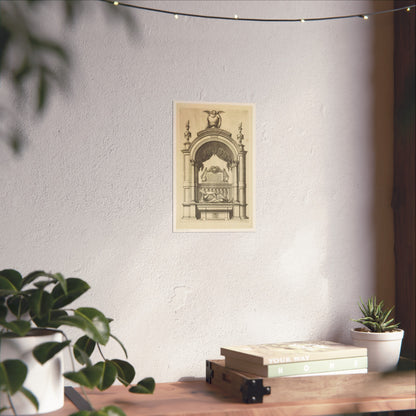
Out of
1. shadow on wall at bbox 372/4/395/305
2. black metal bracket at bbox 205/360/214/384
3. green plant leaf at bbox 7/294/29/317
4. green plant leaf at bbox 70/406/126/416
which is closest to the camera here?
green plant leaf at bbox 70/406/126/416

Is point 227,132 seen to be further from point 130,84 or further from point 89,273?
point 89,273

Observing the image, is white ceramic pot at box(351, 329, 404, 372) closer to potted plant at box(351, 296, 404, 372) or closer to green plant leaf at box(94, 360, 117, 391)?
potted plant at box(351, 296, 404, 372)

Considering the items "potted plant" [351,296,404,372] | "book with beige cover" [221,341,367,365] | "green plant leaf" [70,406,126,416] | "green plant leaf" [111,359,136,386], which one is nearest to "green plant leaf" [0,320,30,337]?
"green plant leaf" [70,406,126,416]

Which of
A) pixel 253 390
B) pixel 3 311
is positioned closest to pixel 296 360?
pixel 253 390

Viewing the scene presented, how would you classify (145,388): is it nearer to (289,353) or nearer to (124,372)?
(124,372)

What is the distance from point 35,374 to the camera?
155cm

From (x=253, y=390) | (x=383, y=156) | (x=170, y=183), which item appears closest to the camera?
(x=253, y=390)

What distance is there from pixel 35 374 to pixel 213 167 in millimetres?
891

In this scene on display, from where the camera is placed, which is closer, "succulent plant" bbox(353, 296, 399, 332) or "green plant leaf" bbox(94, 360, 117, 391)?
"green plant leaf" bbox(94, 360, 117, 391)

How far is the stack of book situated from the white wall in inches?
9.4

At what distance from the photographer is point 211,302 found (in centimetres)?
207

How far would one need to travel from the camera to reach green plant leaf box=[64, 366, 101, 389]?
4.70 ft

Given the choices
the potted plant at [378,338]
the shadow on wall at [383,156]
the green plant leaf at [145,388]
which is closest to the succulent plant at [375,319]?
the potted plant at [378,338]

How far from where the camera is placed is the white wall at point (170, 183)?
1971mm
